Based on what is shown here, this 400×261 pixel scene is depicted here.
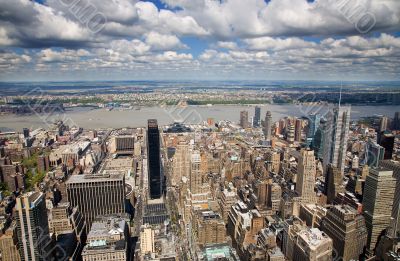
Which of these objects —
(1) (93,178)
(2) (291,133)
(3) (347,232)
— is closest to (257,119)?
(2) (291,133)

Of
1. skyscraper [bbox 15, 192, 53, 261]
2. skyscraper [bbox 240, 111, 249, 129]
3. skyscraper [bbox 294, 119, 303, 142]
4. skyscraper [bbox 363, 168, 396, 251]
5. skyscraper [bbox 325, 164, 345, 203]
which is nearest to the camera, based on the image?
skyscraper [bbox 15, 192, 53, 261]

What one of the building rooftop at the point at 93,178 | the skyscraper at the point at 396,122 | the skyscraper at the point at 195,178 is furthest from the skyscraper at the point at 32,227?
the skyscraper at the point at 396,122

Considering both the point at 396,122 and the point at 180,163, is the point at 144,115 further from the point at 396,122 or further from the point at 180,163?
the point at 396,122

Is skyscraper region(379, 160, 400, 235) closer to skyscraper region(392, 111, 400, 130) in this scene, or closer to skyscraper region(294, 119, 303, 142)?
skyscraper region(392, 111, 400, 130)

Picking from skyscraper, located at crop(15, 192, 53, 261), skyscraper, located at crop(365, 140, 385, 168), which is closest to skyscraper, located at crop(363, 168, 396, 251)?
skyscraper, located at crop(365, 140, 385, 168)

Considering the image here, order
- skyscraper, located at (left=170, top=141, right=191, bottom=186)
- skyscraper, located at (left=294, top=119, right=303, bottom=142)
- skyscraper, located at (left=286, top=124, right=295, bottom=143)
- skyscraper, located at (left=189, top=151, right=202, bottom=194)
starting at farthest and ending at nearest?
skyscraper, located at (left=286, top=124, right=295, bottom=143), skyscraper, located at (left=294, top=119, right=303, bottom=142), skyscraper, located at (left=170, top=141, right=191, bottom=186), skyscraper, located at (left=189, top=151, right=202, bottom=194)

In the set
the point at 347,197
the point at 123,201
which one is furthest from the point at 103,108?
the point at 347,197

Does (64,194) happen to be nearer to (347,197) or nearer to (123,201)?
(123,201)
